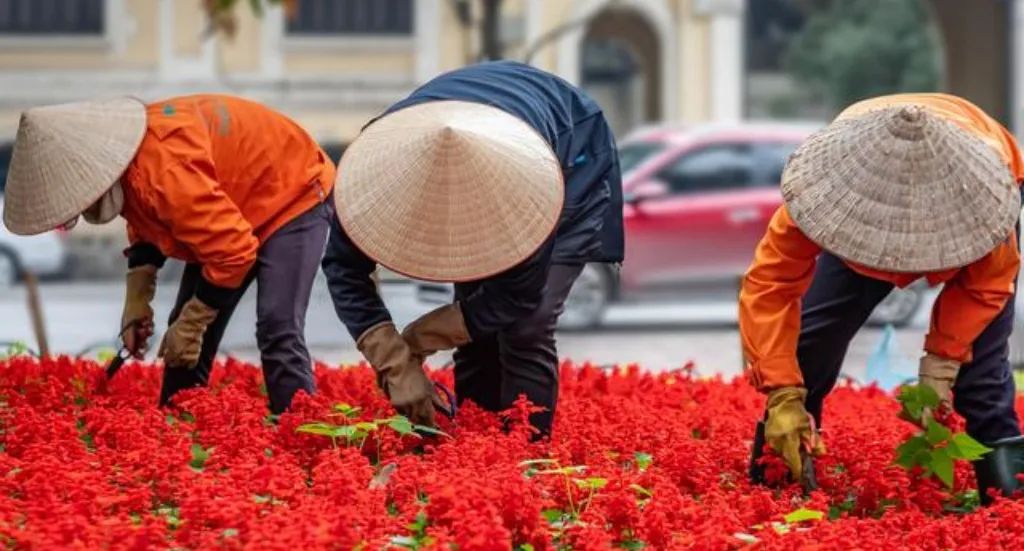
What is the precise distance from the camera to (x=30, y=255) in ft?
74.7

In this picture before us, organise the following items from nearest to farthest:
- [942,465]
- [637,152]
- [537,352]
Result: [942,465] → [537,352] → [637,152]

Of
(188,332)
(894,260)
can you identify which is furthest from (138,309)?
(894,260)

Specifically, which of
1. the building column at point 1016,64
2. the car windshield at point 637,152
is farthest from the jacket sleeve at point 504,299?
the building column at point 1016,64

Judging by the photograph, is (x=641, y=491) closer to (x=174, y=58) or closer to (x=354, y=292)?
(x=354, y=292)

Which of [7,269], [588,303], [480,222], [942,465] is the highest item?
[480,222]

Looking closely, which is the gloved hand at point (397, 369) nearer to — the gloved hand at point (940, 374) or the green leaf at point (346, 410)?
the green leaf at point (346, 410)

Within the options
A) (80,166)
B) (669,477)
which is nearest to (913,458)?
(669,477)

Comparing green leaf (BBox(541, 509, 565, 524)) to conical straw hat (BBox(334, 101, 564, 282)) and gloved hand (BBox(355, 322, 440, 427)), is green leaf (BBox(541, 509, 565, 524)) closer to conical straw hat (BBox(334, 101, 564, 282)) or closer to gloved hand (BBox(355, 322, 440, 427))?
conical straw hat (BBox(334, 101, 564, 282))

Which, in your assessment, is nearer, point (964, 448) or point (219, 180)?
point (964, 448)

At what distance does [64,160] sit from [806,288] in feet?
6.70

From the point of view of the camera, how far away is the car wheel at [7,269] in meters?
21.9

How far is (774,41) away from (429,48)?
2606 cm

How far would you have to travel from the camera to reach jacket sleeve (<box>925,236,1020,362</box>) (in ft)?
17.3

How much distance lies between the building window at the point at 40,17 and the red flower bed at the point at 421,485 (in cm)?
2112
